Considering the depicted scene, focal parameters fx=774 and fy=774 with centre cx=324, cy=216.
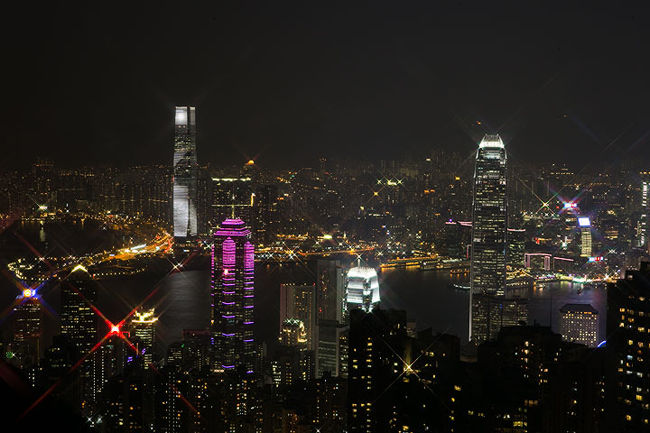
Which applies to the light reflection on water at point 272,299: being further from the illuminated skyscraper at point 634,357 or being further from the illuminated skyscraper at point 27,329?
the illuminated skyscraper at point 634,357

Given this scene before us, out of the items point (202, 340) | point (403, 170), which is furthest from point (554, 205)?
point (202, 340)

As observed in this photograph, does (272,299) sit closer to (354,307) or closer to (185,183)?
(354,307)

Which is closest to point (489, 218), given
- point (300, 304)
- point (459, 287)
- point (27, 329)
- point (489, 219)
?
point (489, 219)

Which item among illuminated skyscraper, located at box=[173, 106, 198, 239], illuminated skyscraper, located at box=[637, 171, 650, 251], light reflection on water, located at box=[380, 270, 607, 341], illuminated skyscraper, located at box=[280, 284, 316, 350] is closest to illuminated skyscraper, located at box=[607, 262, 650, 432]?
light reflection on water, located at box=[380, 270, 607, 341]

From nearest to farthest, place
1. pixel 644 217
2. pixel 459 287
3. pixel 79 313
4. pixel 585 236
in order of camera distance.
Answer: pixel 79 313
pixel 644 217
pixel 459 287
pixel 585 236

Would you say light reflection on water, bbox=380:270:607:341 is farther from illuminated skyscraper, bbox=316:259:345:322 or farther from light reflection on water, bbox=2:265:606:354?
illuminated skyscraper, bbox=316:259:345:322

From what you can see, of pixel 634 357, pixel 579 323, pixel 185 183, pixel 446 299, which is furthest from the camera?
pixel 185 183

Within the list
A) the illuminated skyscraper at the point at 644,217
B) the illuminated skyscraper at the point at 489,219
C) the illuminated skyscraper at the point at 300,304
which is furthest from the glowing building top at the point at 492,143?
the illuminated skyscraper at the point at 300,304

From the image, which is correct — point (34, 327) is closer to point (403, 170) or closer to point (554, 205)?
point (403, 170)
